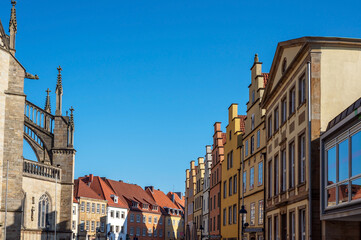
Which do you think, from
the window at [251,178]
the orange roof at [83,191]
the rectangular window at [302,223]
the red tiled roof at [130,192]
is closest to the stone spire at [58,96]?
the window at [251,178]

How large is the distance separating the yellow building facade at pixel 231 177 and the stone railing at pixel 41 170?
13186 mm

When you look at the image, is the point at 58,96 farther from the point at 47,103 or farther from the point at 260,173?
the point at 260,173

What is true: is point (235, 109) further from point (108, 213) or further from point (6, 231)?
point (108, 213)

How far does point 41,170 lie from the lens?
46.1 m

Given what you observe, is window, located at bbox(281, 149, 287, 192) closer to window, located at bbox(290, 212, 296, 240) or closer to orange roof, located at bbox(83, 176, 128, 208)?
window, located at bbox(290, 212, 296, 240)

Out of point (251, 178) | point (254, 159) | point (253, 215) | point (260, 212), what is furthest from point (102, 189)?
point (260, 212)

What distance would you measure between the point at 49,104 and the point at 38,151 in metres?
7.28

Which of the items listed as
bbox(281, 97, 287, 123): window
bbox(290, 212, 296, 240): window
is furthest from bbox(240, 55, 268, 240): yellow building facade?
bbox(290, 212, 296, 240): window

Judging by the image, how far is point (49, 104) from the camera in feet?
180

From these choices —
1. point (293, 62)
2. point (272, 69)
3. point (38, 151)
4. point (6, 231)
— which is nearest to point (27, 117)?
point (38, 151)

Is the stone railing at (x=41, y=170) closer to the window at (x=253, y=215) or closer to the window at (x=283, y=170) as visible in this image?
the window at (x=253, y=215)

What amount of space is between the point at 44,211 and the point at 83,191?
136 ft

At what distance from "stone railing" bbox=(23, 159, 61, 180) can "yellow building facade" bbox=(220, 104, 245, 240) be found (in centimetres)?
1319

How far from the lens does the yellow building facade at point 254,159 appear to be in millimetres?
34031
